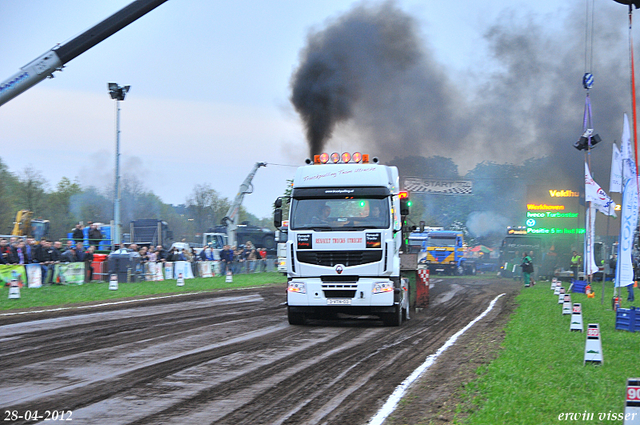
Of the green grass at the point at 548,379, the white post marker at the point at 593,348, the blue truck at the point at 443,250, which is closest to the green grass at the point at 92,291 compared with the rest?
the green grass at the point at 548,379

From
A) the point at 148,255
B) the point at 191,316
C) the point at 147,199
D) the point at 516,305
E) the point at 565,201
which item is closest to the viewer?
the point at 191,316

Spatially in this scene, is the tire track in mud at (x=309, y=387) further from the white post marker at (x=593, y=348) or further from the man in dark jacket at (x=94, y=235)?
the man in dark jacket at (x=94, y=235)

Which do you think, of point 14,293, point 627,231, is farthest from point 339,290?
point 14,293

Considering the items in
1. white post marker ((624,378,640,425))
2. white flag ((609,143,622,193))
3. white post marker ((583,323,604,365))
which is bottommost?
white post marker ((583,323,604,365))

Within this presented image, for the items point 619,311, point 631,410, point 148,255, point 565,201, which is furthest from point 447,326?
point 565,201

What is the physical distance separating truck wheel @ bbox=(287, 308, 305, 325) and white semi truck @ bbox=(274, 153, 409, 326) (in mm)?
23

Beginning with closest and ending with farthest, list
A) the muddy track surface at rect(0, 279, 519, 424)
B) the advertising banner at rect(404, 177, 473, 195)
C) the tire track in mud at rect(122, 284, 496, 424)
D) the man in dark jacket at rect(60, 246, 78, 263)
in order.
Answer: the tire track in mud at rect(122, 284, 496, 424) < the muddy track surface at rect(0, 279, 519, 424) < the man in dark jacket at rect(60, 246, 78, 263) < the advertising banner at rect(404, 177, 473, 195)

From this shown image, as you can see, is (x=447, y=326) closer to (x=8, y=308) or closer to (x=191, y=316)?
(x=191, y=316)

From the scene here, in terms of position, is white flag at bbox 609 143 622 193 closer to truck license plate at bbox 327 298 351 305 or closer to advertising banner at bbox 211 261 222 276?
truck license plate at bbox 327 298 351 305

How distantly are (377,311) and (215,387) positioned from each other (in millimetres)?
7645

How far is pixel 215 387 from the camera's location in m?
8.08

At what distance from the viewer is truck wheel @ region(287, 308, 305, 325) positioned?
610 inches

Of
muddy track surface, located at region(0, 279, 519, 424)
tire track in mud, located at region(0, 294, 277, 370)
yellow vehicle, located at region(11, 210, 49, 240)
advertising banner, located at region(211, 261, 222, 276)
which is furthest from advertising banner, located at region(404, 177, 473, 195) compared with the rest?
tire track in mud, located at region(0, 294, 277, 370)

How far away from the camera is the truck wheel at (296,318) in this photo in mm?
15500
